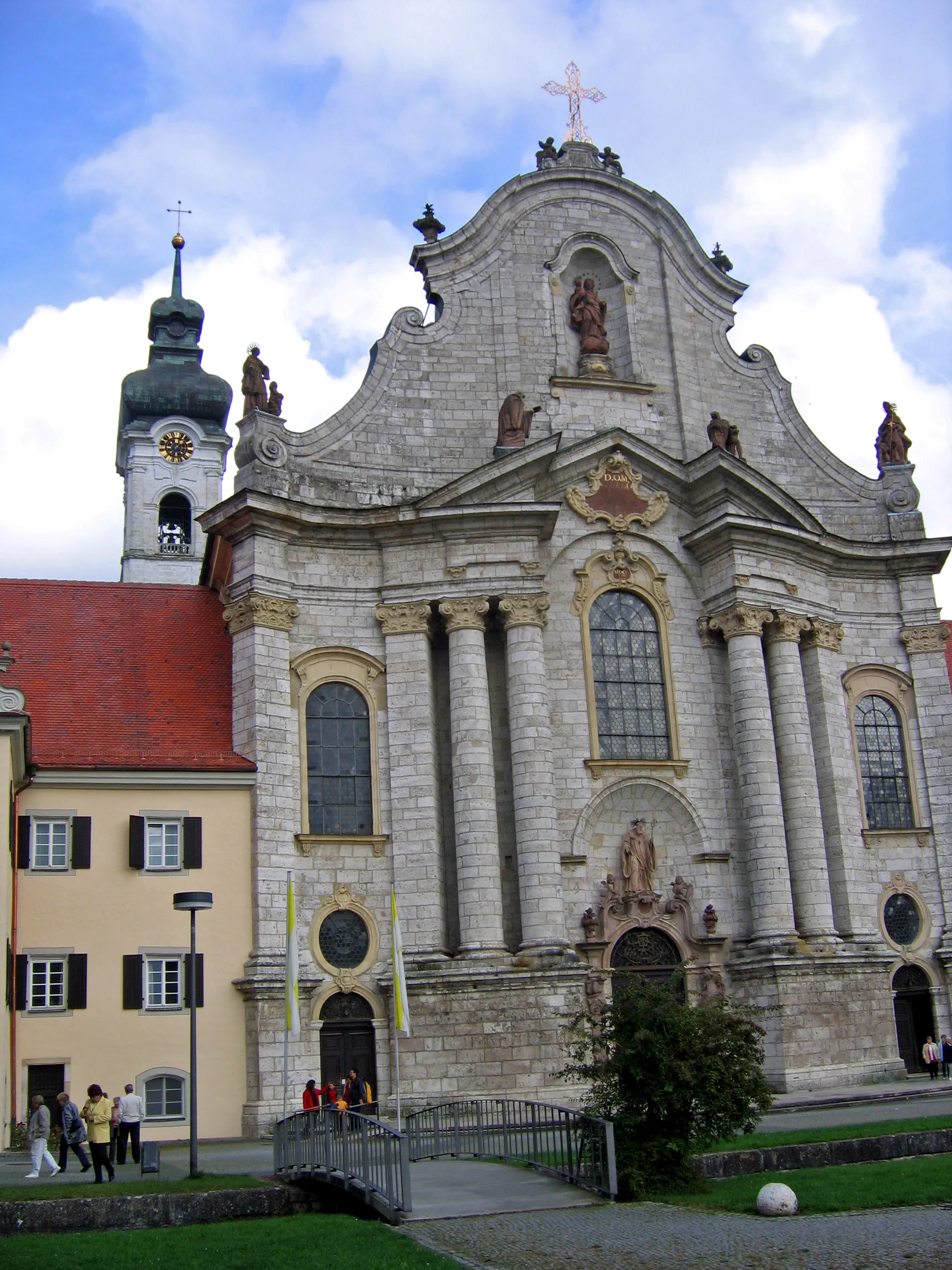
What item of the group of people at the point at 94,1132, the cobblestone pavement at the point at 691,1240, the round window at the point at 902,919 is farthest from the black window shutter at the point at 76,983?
the round window at the point at 902,919

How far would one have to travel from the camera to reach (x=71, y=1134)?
20.9 metres

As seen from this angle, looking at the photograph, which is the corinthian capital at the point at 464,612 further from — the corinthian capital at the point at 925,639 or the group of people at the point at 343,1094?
the corinthian capital at the point at 925,639

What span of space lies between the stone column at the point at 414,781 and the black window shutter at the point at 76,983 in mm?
6163

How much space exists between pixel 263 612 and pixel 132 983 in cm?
778

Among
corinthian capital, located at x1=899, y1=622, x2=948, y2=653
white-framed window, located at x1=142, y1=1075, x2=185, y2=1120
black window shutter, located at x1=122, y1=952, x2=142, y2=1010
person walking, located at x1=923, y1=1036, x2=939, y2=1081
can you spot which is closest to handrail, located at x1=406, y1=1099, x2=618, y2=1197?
white-framed window, located at x1=142, y1=1075, x2=185, y2=1120

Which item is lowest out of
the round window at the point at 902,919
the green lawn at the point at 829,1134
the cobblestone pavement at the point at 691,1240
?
the cobblestone pavement at the point at 691,1240

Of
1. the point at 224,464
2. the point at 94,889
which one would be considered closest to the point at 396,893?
the point at 94,889

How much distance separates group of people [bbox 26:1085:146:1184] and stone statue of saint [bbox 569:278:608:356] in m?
19.9

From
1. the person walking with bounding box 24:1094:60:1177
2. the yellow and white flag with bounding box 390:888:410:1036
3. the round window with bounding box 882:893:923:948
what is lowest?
the person walking with bounding box 24:1094:60:1177

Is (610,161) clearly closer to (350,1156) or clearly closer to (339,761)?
(339,761)

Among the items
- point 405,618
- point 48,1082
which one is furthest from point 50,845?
point 405,618

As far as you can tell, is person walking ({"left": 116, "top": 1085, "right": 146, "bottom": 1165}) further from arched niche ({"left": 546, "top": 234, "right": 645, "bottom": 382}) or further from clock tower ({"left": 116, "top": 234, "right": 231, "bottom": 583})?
clock tower ({"left": 116, "top": 234, "right": 231, "bottom": 583})

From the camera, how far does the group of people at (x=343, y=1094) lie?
25.2 meters

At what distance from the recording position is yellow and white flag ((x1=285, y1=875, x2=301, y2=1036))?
25125 mm
